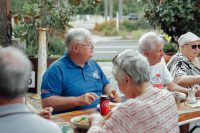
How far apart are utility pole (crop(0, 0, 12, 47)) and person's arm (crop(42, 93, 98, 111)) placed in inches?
67.5

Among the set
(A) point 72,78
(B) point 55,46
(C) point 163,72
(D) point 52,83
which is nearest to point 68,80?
(A) point 72,78

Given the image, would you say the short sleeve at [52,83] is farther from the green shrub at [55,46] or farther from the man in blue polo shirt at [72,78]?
the green shrub at [55,46]

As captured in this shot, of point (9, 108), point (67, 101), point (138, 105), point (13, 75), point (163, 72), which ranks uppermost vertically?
point (13, 75)

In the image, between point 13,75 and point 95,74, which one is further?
point 95,74

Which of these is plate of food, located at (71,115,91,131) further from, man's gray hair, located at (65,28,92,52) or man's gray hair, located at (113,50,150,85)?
man's gray hair, located at (65,28,92,52)

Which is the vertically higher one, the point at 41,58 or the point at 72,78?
the point at 72,78

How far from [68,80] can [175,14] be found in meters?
6.51

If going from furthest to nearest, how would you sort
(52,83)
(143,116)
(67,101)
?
(52,83) → (67,101) → (143,116)

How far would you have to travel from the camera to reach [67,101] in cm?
363

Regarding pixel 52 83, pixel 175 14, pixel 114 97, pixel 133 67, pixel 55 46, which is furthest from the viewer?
pixel 175 14

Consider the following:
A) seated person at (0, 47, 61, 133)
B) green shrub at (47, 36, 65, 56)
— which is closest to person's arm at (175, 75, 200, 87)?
seated person at (0, 47, 61, 133)

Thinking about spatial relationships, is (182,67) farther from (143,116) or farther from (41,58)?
(41,58)

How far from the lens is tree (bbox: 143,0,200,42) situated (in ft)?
32.2

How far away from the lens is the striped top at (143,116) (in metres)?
2.47
